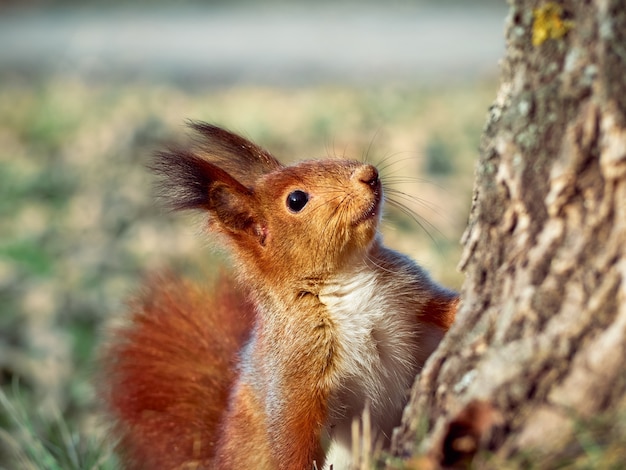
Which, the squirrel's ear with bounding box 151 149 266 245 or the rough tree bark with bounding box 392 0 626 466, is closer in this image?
the rough tree bark with bounding box 392 0 626 466

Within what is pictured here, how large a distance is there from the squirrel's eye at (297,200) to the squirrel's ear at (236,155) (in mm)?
168

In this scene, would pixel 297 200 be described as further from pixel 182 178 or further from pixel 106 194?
pixel 106 194

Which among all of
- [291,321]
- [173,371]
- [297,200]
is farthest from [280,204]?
[173,371]

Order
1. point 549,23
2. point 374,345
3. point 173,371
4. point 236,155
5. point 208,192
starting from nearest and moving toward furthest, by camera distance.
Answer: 1. point 549,23
2. point 374,345
3. point 208,192
4. point 236,155
5. point 173,371

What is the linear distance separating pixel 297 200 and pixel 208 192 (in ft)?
0.74

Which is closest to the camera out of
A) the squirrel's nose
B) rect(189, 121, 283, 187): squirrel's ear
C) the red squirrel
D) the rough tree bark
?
the rough tree bark

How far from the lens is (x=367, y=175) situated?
208 cm

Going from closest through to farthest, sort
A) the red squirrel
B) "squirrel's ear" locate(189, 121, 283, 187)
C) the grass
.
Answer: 1. the red squirrel
2. "squirrel's ear" locate(189, 121, 283, 187)
3. the grass

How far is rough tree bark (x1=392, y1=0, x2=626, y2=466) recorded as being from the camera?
50.4 inches

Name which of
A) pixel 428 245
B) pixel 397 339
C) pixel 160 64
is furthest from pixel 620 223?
pixel 160 64

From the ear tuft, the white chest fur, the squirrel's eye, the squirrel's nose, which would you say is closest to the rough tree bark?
the white chest fur

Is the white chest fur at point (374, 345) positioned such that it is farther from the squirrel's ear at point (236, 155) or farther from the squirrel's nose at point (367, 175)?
the squirrel's ear at point (236, 155)

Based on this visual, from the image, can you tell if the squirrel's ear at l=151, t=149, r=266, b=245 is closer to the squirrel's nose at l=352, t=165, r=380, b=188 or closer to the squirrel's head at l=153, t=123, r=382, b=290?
the squirrel's head at l=153, t=123, r=382, b=290

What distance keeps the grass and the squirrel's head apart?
16 centimetres
